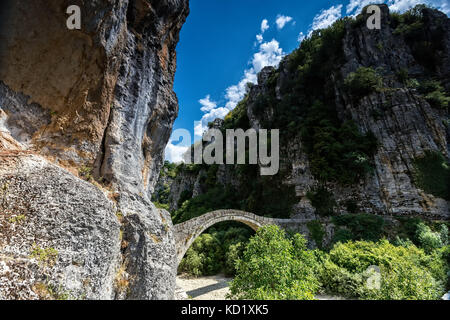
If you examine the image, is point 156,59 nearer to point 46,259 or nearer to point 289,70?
point 46,259

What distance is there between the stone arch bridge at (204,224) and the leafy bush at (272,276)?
4567mm

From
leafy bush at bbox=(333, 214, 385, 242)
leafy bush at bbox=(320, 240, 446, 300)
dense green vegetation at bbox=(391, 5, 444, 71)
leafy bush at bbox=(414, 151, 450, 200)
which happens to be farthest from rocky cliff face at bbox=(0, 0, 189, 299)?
dense green vegetation at bbox=(391, 5, 444, 71)

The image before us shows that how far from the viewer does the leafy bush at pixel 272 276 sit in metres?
5.22

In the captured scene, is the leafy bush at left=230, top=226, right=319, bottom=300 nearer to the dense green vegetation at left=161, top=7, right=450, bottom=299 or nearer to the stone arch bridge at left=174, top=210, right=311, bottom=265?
the dense green vegetation at left=161, top=7, right=450, bottom=299

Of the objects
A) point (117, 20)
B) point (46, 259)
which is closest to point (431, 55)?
point (117, 20)

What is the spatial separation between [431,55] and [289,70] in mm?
15650

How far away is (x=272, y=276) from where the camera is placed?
5898 millimetres

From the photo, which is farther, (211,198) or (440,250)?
(211,198)

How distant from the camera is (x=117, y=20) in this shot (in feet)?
21.5

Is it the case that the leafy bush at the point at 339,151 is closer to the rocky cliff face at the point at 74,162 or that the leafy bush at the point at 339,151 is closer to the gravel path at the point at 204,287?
the gravel path at the point at 204,287

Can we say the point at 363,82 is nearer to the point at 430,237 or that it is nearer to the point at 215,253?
the point at 430,237

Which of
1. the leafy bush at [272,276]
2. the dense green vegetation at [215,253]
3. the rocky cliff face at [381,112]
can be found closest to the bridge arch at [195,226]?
the dense green vegetation at [215,253]

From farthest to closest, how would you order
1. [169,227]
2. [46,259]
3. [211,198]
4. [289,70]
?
1. [289,70]
2. [211,198]
3. [169,227]
4. [46,259]

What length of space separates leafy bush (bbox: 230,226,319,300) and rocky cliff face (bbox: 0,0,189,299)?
235 centimetres
